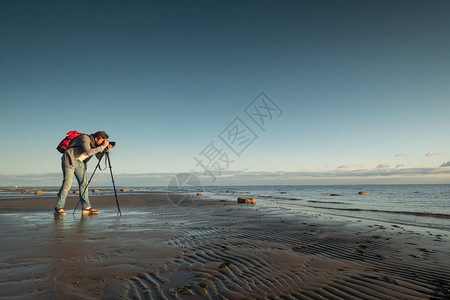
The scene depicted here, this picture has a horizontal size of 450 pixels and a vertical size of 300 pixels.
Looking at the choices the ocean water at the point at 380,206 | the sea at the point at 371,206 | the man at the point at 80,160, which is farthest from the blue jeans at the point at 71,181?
the ocean water at the point at 380,206

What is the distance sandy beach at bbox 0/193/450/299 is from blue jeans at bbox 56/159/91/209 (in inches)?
106

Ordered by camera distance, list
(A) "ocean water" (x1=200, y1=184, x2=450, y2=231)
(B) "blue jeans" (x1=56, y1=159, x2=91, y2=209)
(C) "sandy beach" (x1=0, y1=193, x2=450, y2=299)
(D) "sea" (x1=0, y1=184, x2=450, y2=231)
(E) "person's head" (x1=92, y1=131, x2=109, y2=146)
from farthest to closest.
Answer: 1. (A) "ocean water" (x1=200, y1=184, x2=450, y2=231)
2. (D) "sea" (x1=0, y1=184, x2=450, y2=231)
3. (E) "person's head" (x1=92, y1=131, x2=109, y2=146)
4. (B) "blue jeans" (x1=56, y1=159, x2=91, y2=209)
5. (C) "sandy beach" (x1=0, y1=193, x2=450, y2=299)

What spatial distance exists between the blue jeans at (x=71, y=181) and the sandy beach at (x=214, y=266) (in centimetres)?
269

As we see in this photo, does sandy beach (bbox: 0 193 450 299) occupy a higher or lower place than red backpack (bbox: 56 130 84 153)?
lower

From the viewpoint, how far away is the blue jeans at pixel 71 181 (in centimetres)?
861

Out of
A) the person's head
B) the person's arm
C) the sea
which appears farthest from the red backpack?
the sea

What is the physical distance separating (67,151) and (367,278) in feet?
32.3

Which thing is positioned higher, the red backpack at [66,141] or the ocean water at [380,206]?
the red backpack at [66,141]

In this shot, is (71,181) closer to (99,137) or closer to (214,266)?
(99,137)

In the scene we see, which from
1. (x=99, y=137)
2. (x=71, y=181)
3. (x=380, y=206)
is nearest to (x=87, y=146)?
(x=99, y=137)

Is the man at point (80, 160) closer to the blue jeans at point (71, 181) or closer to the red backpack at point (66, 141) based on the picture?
the blue jeans at point (71, 181)

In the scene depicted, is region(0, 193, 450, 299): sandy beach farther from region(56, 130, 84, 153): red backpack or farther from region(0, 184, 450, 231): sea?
region(0, 184, 450, 231): sea

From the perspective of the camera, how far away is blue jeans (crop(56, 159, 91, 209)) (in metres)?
8.61

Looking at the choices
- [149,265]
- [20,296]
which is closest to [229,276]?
[149,265]
